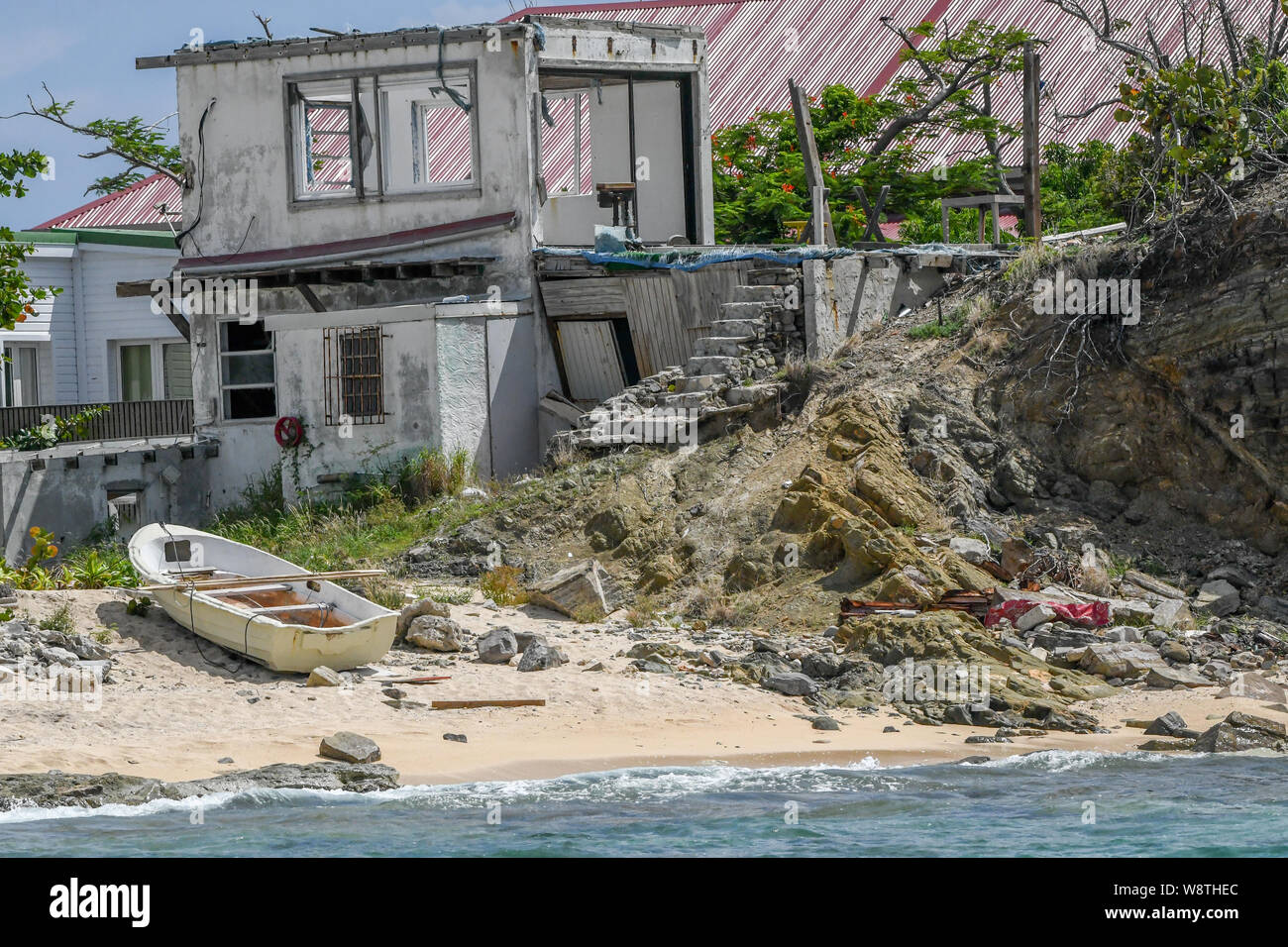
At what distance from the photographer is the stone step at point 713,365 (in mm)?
19719

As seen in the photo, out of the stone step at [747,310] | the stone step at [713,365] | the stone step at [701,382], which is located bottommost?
the stone step at [701,382]

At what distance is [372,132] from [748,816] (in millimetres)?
13457

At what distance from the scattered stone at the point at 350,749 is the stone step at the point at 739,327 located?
8806 mm

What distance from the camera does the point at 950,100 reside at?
3095 cm

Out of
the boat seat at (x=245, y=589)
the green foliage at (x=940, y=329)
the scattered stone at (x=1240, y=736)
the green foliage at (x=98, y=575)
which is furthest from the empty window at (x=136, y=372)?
the scattered stone at (x=1240, y=736)

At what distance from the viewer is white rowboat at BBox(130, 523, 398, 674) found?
14531 millimetres

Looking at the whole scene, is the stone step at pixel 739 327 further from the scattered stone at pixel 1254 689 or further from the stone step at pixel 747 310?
the scattered stone at pixel 1254 689

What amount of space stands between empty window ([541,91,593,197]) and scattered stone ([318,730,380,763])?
11.1 m

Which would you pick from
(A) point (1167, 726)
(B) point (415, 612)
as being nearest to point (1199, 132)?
(A) point (1167, 726)

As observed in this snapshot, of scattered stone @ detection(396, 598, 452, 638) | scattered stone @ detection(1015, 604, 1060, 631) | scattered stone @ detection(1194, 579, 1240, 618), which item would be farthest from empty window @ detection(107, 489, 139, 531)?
scattered stone @ detection(1194, 579, 1240, 618)

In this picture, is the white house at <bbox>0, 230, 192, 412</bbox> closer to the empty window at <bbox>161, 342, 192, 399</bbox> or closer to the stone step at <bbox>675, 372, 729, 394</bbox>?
the empty window at <bbox>161, 342, 192, 399</bbox>

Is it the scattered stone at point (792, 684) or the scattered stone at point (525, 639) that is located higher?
the scattered stone at point (525, 639)

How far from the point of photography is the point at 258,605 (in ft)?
51.4
